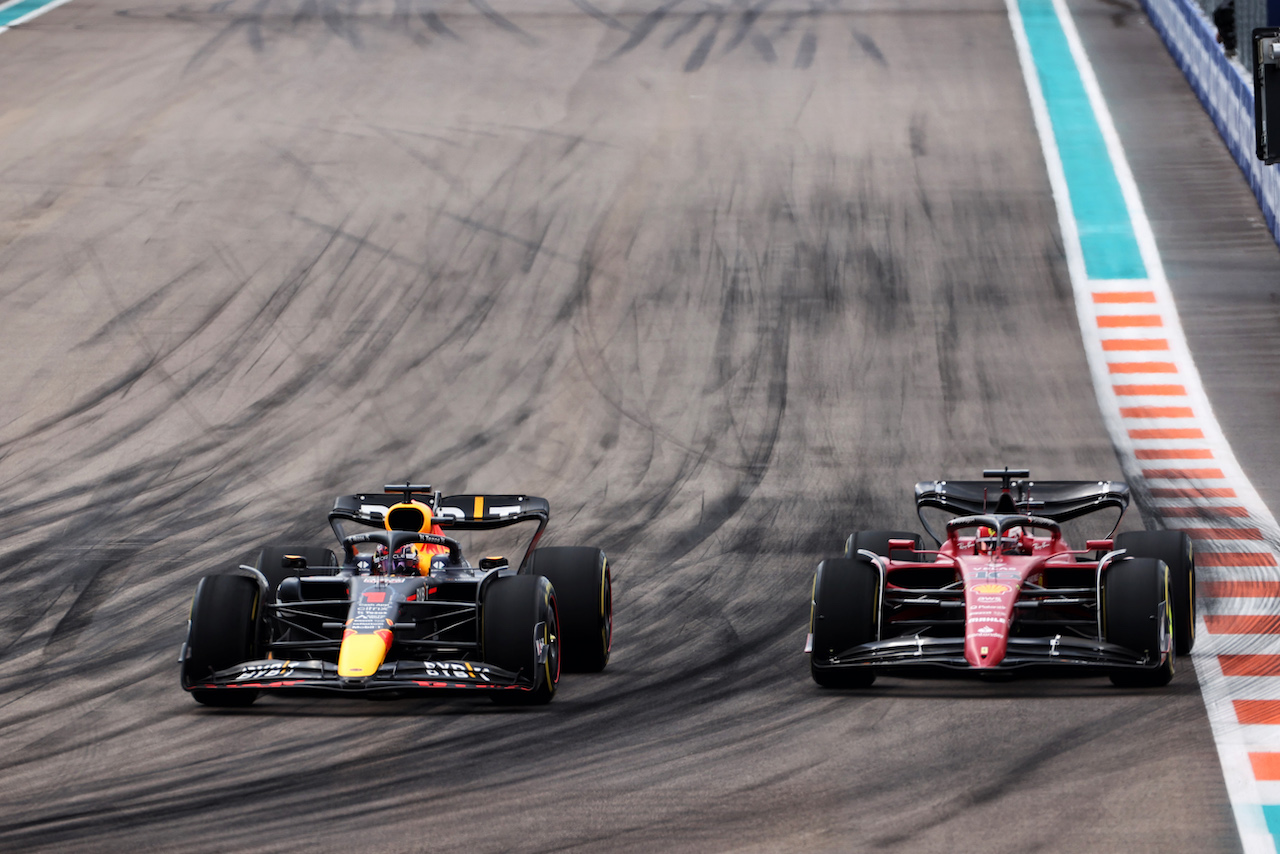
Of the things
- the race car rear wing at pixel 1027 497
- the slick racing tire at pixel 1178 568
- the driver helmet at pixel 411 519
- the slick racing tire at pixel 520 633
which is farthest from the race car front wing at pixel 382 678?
the slick racing tire at pixel 1178 568

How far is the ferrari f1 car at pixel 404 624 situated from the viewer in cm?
1065

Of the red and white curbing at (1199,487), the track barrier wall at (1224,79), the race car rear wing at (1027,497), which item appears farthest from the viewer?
the track barrier wall at (1224,79)

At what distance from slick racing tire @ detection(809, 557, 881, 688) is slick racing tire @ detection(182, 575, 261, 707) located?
3.59 metres

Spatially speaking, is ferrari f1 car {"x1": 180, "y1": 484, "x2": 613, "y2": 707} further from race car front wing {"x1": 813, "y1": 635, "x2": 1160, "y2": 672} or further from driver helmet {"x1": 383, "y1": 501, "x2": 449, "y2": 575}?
race car front wing {"x1": 813, "y1": 635, "x2": 1160, "y2": 672}

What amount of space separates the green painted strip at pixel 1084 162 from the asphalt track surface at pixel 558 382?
0.55 metres

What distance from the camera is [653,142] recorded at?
2666 cm

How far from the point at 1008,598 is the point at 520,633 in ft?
10.2

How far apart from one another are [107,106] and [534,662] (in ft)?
69.3

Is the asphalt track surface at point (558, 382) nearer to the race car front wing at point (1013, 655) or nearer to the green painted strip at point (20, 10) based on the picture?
the race car front wing at point (1013, 655)

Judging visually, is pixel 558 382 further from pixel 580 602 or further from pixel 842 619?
pixel 842 619

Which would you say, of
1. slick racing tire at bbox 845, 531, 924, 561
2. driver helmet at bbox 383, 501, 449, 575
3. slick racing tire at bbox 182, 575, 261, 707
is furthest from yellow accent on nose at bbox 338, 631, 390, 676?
slick racing tire at bbox 845, 531, 924, 561

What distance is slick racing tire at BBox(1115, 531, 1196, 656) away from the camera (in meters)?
11.8

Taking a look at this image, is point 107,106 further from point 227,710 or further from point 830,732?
point 830,732

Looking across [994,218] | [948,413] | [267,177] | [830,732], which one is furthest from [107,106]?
[830,732]
